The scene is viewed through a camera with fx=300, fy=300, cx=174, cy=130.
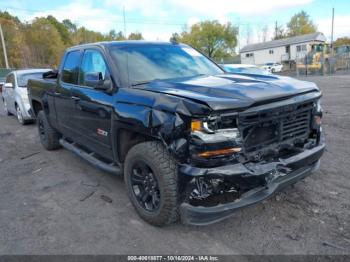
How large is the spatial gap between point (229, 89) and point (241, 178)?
86 cm

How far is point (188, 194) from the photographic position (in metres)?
2.68

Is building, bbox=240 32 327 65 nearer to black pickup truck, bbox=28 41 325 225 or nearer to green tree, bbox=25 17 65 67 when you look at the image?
green tree, bbox=25 17 65 67

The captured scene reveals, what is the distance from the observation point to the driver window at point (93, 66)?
3677 mm

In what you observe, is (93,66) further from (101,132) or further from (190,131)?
(190,131)

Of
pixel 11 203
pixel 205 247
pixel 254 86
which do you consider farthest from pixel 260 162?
pixel 11 203

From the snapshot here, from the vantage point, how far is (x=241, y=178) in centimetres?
258

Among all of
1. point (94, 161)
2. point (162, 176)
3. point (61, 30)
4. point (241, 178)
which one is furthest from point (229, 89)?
point (61, 30)

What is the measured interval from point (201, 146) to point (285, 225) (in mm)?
1354

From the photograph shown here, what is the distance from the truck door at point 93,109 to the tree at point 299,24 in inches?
3344

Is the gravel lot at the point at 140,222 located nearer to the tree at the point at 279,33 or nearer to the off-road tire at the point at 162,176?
the off-road tire at the point at 162,176

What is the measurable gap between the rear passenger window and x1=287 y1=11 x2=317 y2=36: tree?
8441 centimetres

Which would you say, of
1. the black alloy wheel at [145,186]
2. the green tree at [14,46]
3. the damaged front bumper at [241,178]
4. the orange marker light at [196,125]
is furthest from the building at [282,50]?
the orange marker light at [196,125]

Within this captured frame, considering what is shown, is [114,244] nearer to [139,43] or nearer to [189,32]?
[139,43]

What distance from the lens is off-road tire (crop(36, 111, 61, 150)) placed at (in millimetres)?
5914
